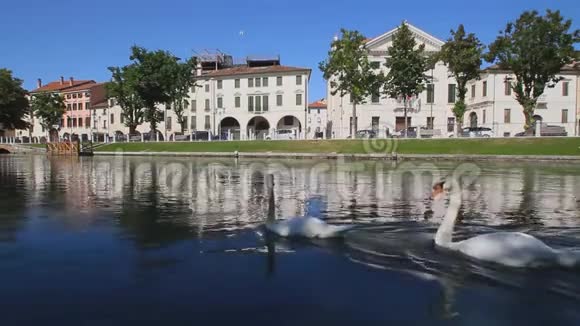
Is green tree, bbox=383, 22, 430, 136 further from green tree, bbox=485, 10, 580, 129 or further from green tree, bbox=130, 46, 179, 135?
green tree, bbox=130, 46, 179, 135

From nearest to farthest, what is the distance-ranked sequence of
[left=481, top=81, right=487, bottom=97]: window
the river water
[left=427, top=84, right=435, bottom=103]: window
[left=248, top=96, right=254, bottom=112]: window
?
the river water
[left=481, top=81, right=487, bottom=97]: window
[left=427, top=84, right=435, bottom=103]: window
[left=248, top=96, right=254, bottom=112]: window

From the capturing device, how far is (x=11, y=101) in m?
78.9

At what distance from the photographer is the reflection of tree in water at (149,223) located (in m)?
8.72

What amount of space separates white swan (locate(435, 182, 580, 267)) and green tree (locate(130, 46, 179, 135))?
62.8 m

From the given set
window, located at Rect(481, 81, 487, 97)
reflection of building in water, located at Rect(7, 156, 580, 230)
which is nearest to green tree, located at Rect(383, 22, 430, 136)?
window, located at Rect(481, 81, 487, 97)

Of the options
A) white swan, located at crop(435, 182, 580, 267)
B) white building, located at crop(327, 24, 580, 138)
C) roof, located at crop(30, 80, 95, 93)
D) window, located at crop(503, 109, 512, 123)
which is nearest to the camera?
white swan, located at crop(435, 182, 580, 267)

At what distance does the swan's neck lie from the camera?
7117 millimetres

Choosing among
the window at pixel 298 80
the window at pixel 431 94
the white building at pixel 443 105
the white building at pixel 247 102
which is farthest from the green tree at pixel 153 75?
the window at pixel 431 94

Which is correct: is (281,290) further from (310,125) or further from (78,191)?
(310,125)

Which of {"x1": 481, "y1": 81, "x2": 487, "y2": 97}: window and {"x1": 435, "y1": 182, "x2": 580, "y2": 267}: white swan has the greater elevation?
{"x1": 481, "y1": 81, "x2": 487, "y2": 97}: window

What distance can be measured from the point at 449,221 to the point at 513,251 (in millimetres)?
1009

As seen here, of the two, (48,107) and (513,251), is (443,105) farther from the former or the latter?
(48,107)

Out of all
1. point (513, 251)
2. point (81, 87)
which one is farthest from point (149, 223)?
point (81, 87)

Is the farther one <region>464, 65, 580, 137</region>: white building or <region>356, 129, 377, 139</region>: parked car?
<region>464, 65, 580, 137</region>: white building
